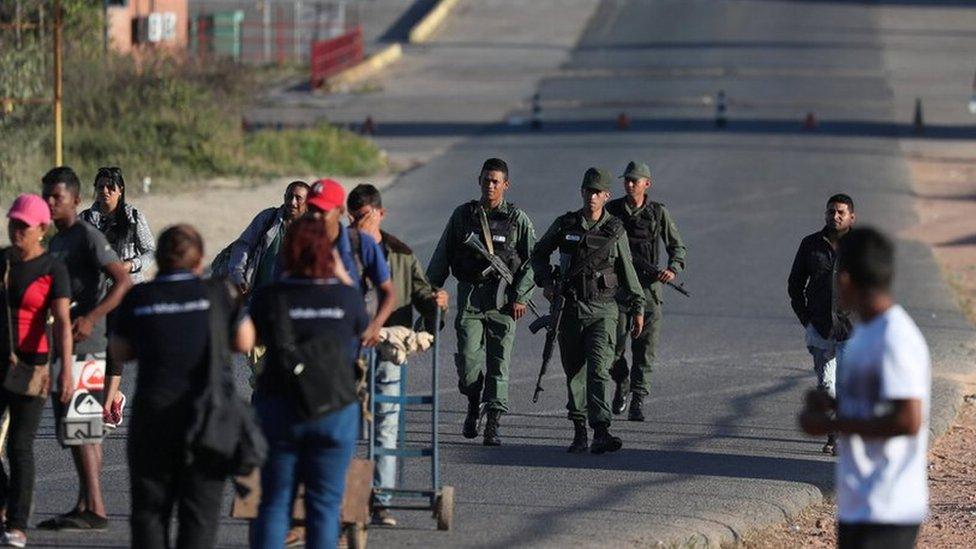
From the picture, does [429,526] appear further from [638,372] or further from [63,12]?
[63,12]

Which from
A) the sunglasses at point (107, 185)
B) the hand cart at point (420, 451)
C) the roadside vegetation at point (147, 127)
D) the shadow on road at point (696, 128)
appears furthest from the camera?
the shadow on road at point (696, 128)

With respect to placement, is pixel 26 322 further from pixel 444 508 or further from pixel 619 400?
pixel 619 400

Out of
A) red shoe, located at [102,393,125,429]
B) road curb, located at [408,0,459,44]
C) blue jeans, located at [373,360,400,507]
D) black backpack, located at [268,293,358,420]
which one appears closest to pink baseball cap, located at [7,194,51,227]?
black backpack, located at [268,293,358,420]

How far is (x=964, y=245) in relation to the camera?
23.6 m

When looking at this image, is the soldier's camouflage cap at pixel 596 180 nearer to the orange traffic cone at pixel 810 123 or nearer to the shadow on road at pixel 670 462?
the shadow on road at pixel 670 462

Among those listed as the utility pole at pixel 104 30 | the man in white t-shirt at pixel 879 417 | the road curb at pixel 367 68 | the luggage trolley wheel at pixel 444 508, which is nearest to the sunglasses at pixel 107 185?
the luggage trolley wheel at pixel 444 508

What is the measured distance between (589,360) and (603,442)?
0.54 m

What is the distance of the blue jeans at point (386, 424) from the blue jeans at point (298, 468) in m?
1.62

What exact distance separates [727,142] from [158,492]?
2839 centimetres

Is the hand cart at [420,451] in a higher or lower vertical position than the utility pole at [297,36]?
lower

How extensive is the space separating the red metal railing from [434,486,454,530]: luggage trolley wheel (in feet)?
119

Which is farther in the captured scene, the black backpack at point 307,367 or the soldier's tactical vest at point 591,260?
the soldier's tactical vest at point 591,260

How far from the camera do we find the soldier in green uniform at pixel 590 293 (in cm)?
1120

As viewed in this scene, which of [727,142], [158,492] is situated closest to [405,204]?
[727,142]
